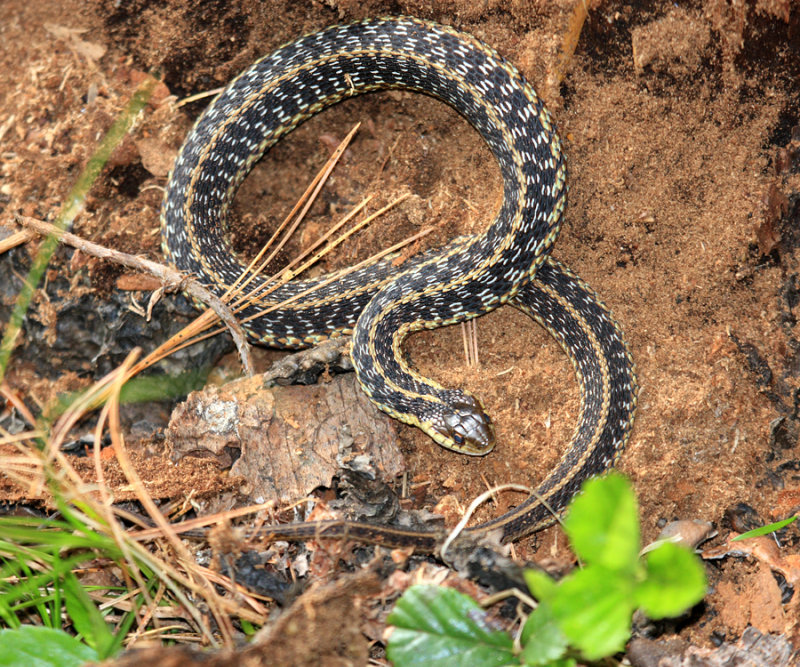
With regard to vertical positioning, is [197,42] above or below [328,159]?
above

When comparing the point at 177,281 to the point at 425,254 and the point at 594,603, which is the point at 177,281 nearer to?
the point at 425,254

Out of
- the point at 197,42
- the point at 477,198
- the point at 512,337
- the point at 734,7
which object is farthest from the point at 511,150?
the point at 197,42

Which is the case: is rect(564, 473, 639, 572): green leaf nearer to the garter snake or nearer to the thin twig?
the garter snake

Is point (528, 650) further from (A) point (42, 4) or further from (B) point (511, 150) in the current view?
(A) point (42, 4)

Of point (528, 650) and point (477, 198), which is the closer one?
point (528, 650)

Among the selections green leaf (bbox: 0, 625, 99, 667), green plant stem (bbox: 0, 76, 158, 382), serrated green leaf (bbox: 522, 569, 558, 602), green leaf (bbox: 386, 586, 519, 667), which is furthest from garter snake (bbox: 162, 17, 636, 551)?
green leaf (bbox: 0, 625, 99, 667)

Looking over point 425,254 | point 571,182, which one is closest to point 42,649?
point 425,254

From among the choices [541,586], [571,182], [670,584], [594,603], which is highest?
[571,182]
